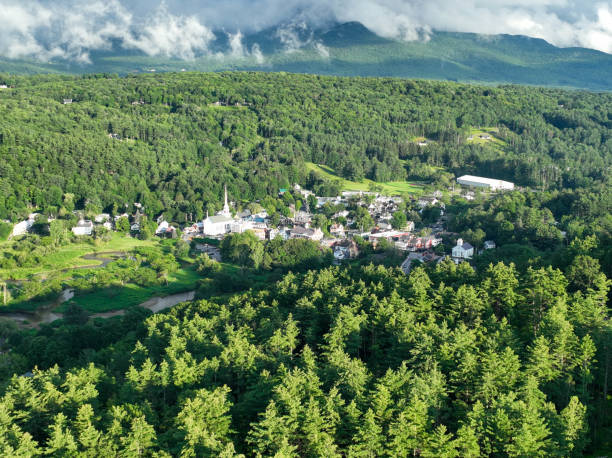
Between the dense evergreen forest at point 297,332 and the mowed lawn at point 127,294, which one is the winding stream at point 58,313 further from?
the dense evergreen forest at point 297,332

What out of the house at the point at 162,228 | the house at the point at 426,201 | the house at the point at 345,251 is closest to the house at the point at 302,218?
the house at the point at 345,251

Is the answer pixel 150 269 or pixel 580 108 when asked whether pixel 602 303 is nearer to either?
pixel 150 269

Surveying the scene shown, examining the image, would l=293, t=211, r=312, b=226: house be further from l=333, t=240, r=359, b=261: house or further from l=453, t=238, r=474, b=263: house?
l=453, t=238, r=474, b=263: house

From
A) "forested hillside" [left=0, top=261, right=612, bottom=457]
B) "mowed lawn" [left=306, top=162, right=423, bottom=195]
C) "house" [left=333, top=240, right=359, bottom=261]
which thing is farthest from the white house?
Result: "forested hillside" [left=0, top=261, right=612, bottom=457]

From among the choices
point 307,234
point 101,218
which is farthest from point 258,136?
point 307,234

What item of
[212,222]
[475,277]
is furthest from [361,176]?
[475,277]
